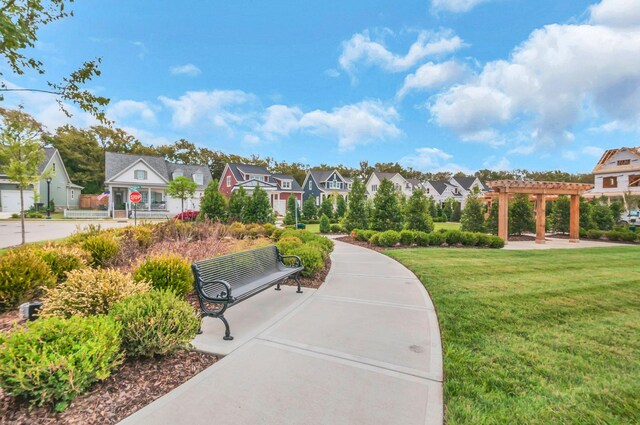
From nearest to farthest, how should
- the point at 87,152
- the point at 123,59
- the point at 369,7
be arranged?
the point at 123,59 → the point at 369,7 → the point at 87,152

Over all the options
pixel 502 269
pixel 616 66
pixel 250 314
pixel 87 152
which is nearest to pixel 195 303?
pixel 250 314

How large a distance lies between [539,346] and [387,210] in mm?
11788

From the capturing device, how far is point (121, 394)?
2.34 metres

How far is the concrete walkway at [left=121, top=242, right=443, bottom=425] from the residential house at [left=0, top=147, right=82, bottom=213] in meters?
34.2

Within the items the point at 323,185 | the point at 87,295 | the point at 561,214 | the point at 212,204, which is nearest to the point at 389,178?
the point at 323,185

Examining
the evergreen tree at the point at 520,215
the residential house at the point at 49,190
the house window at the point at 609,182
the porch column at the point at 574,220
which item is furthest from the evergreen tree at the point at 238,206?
the house window at the point at 609,182

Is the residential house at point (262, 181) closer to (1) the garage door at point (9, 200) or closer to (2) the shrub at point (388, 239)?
(1) the garage door at point (9, 200)

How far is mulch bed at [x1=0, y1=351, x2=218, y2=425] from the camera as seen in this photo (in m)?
2.02

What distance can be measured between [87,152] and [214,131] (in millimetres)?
34220

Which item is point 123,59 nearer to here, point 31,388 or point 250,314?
point 250,314

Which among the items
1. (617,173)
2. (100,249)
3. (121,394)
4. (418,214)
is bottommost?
(121,394)

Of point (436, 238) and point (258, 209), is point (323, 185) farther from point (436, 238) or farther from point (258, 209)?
point (436, 238)

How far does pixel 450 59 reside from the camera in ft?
40.9

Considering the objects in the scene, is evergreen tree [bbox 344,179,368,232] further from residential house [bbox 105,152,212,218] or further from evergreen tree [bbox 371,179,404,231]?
residential house [bbox 105,152,212,218]
